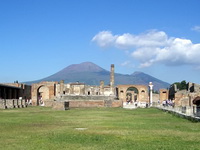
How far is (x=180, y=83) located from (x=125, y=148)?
12658 cm

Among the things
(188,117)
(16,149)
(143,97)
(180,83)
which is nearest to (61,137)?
(16,149)

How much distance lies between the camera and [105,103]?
153 feet

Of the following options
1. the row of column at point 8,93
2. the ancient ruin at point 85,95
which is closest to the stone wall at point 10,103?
the ancient ruin at point 85,95

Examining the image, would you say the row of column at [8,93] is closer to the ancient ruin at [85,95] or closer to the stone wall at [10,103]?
the ancient ruin at [85,95]

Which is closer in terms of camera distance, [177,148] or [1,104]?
[177,148]

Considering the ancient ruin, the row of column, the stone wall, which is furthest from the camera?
the row of column

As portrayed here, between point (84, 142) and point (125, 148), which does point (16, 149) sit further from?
point (125, 148)

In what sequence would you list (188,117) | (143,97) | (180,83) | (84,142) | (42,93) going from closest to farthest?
(84,142), (188,117), (143,97), (42,93), (180,83)

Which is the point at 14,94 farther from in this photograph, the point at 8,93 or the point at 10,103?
the point at 10,103

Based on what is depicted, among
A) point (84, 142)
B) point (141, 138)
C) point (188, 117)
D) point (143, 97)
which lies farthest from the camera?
point (143, 97)

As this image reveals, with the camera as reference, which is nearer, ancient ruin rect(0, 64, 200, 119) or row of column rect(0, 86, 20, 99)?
ancient ruin rect(0, 64, 200, 119)

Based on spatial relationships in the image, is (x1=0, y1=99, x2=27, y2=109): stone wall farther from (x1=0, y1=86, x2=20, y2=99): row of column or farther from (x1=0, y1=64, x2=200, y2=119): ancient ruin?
(x1=0, y1=86, x2=20, y2=99): row of column

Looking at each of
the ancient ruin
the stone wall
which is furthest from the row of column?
the stone wall

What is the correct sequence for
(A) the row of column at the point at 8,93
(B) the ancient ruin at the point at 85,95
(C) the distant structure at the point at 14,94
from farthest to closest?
(A) the row of column at the point at 8,93, (B) the ancient ruin at the point at 85,95, (C) the distant structure at the point at 14,94
